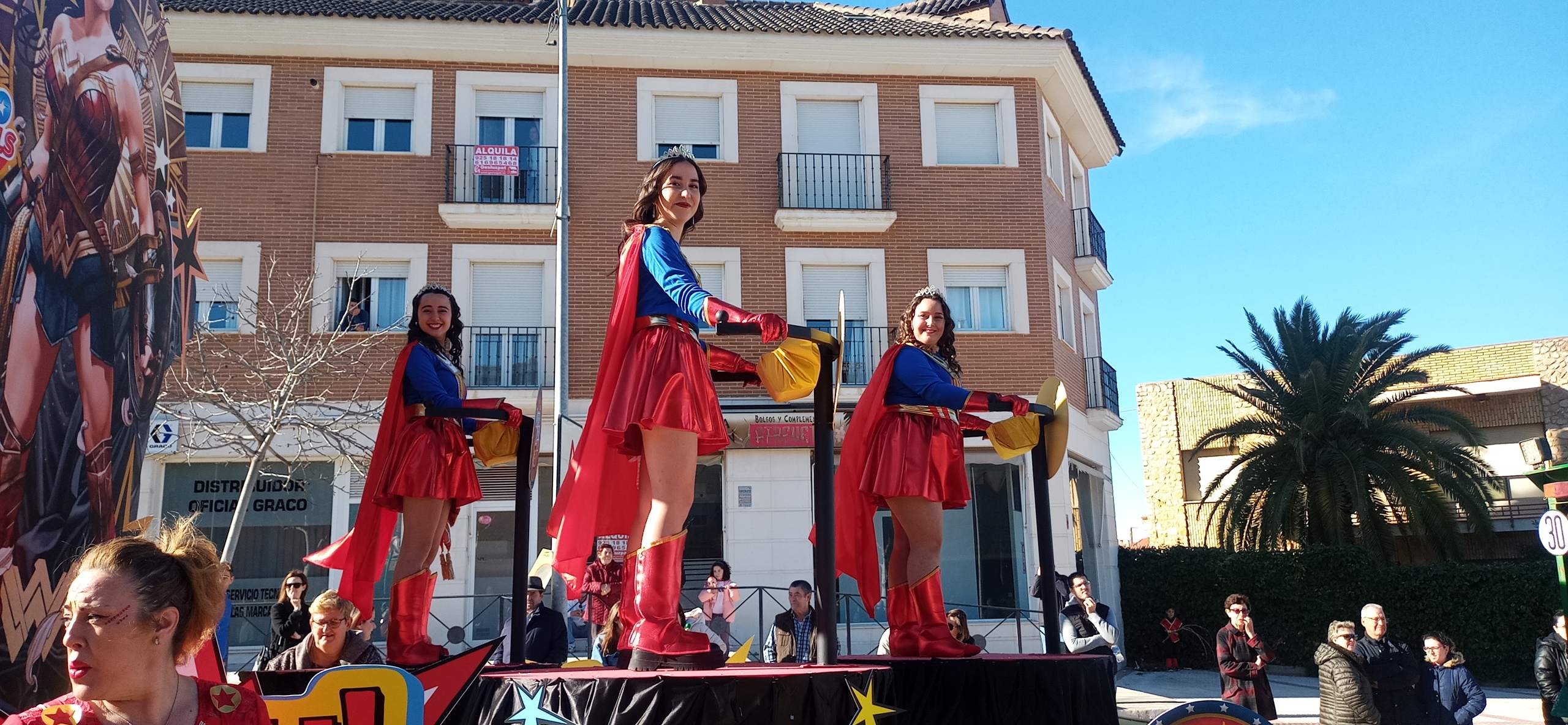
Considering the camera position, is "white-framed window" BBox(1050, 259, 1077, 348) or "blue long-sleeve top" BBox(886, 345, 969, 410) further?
"white-framed window" BBox(1050, 259, 1077, 348)

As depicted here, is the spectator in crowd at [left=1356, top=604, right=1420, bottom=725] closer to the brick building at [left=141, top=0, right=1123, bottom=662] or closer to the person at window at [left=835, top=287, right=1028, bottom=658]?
the person at window at [left=835, top=287, right=1028, bottom=658]

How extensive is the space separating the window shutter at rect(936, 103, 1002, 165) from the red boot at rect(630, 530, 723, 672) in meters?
16.6

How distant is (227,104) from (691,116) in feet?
23.7

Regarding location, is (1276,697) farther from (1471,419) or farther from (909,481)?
(1471,419)

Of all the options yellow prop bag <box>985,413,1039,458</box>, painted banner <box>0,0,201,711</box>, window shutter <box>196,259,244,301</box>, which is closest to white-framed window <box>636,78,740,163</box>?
window shutter <box>196,259,244,301</box>

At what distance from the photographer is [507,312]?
60.0 ft

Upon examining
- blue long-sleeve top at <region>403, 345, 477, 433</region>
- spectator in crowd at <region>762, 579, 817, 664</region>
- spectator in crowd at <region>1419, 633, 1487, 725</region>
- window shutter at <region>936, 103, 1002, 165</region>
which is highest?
window shutter at <region>936, 103, 1002, 165</region>

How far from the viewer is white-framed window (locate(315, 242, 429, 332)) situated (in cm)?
1784

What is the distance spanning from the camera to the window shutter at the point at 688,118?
19.3 metres

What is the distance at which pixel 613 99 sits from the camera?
19031 mm

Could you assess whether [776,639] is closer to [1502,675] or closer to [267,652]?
[267,652]

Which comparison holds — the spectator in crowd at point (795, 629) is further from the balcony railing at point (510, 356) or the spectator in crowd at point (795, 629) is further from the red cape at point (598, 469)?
the balcony railing at point (510, 356)

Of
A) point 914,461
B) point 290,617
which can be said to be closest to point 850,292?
point 290,617

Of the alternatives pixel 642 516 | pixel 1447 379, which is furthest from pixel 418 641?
pixel 1447 379
